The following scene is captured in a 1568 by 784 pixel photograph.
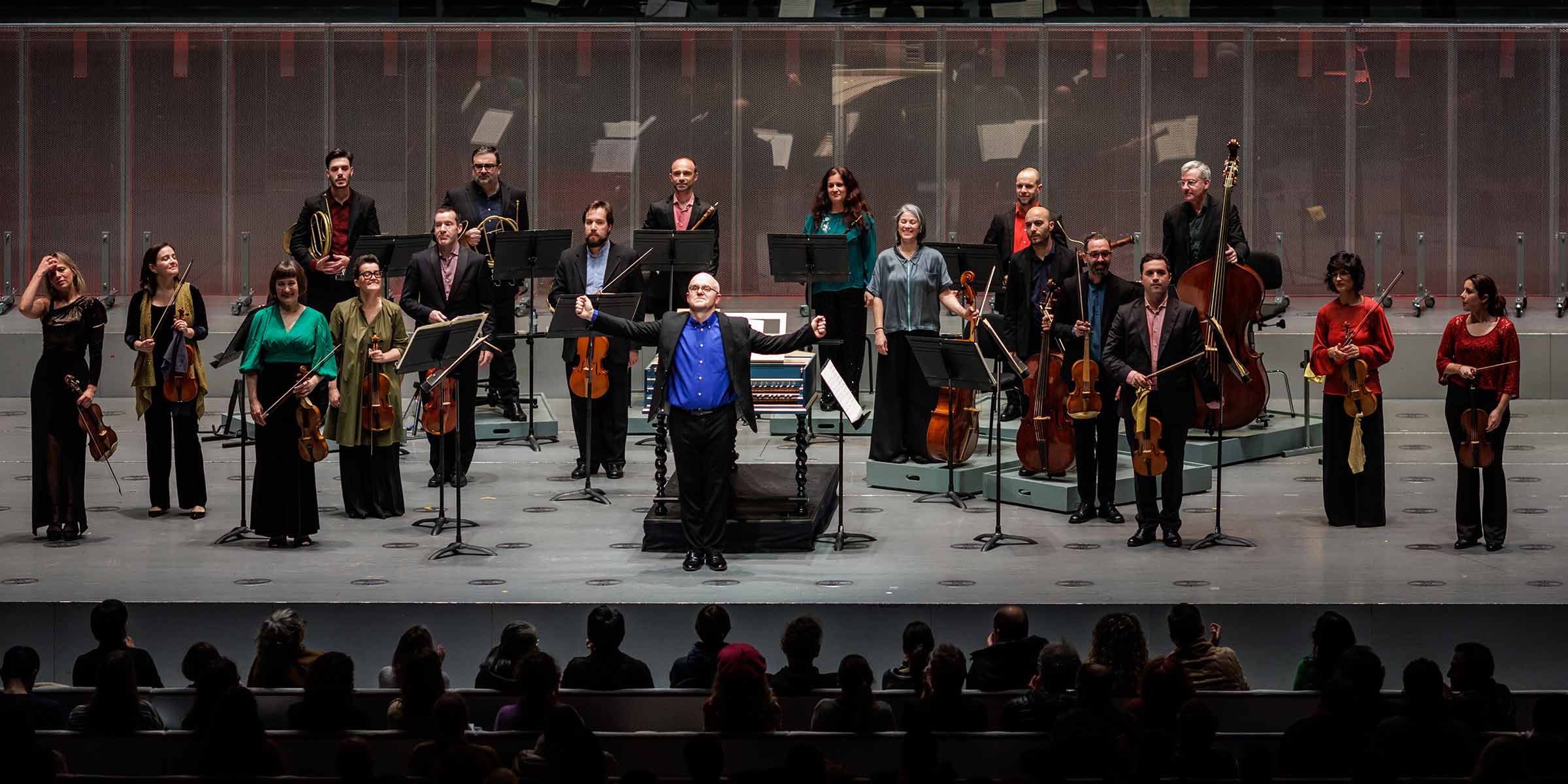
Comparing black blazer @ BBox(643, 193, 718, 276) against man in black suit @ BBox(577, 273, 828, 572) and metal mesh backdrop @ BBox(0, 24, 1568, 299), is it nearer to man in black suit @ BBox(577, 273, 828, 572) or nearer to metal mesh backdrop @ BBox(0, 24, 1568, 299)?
man in black suit @ BBox(577, 273, 828, 572)

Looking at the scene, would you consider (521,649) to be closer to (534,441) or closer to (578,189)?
(534,441)

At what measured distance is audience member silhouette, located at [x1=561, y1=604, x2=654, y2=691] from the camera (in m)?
5.86

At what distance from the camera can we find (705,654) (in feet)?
19.5

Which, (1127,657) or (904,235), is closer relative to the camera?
(1127,657)

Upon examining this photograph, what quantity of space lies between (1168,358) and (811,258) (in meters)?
2.26

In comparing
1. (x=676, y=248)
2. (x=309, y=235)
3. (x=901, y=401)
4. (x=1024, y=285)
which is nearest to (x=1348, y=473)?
(x=1024, y=285)

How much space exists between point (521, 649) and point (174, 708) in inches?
41.6

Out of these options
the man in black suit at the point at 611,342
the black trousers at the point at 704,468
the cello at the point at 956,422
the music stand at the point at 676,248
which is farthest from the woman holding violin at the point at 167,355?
the cello at the point at 956,422

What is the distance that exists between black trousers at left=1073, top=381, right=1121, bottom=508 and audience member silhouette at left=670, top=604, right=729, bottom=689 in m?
3.58

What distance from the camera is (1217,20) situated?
1520cm

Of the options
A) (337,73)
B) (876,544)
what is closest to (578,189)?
(337,73)

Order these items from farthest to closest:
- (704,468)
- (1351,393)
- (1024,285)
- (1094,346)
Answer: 1. (1024,285)
2. (1094,346)
3. (1351,393)
4. (704,468)

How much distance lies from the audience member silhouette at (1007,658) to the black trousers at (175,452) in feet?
16.1

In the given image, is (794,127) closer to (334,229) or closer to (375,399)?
(334,229)
